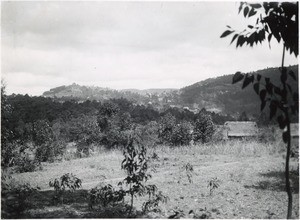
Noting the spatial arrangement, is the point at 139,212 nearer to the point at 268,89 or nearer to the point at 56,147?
the point at 268,89

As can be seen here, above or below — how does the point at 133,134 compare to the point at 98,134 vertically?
above

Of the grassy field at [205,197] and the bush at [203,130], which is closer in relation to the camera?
the grassy field at [205,197]

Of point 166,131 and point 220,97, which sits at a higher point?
point 220,97

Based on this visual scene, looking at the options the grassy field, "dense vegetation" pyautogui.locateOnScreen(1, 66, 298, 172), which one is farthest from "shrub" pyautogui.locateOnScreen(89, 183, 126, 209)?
"dense vegetation" pyautogui.locateOnScreen(1, 66, 298, 172)

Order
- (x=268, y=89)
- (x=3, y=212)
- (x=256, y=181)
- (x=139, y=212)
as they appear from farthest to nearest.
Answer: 1. (x=256, y=181)
2. (x=139, y=212)
3. (x=3, y=212)
4. (x=268, y=89)

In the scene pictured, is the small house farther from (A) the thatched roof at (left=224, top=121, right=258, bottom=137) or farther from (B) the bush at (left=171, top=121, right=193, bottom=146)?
(B) the bush at (left=171, top=121, right=193, bottom=146)

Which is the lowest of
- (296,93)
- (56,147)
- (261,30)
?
(56,147)

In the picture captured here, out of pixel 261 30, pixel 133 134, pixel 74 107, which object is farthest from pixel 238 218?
pixel 74 107

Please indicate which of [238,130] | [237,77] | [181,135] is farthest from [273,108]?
[238,130]

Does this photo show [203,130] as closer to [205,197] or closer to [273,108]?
[205,197]

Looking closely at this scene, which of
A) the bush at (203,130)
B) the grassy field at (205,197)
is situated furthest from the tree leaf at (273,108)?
the bush at (203,130)

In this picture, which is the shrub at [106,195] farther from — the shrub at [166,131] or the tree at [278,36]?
the shrub at [166,131]
